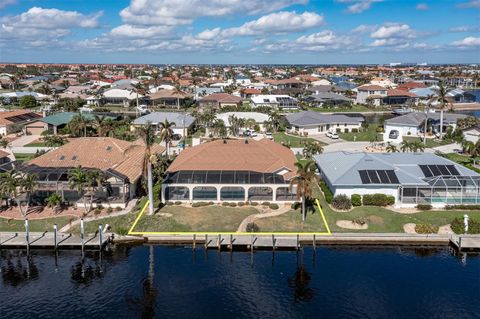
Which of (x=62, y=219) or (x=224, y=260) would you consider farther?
(x=62, y=219)

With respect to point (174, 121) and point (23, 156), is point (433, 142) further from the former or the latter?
point (23, 156)

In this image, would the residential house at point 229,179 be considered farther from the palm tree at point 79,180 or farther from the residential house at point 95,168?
the palm tree at point 79,180

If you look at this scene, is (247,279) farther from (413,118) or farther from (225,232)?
(413,118)

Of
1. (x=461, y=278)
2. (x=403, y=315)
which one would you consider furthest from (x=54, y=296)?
(x=461, y=278)

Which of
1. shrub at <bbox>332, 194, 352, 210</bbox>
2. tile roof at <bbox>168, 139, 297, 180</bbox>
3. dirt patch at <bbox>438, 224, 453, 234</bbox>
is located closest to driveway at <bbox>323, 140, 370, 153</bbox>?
tile roof at <bbox>168, 139, 297, 180</bbox>

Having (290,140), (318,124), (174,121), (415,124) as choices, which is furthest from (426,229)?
(174,121)
